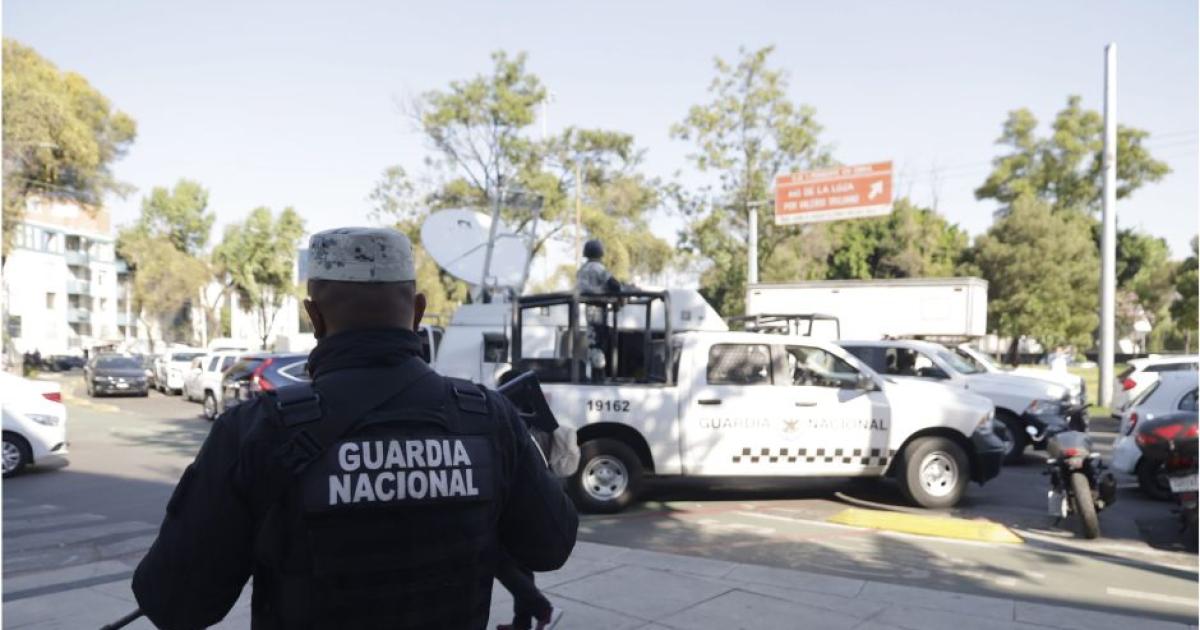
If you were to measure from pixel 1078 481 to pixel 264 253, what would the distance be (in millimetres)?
50253

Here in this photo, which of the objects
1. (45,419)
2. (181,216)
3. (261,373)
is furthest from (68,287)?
(45,419)

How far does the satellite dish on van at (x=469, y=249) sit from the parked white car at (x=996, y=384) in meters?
6.27

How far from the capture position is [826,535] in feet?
25.3

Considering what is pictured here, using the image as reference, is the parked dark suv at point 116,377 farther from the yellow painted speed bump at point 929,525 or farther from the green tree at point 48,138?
the yellow painted speed bump at point 929,525

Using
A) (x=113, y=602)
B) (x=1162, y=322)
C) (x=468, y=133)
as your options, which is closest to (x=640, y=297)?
(x=113, y=602)

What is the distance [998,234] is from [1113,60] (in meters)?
22.1

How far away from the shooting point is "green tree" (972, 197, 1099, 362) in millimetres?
37812

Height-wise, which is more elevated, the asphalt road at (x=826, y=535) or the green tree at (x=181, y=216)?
the green tree at (x=181, y=216)

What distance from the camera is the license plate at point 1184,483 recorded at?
22.9 feet

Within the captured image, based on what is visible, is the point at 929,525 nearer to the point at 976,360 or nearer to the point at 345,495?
the point at 976,360

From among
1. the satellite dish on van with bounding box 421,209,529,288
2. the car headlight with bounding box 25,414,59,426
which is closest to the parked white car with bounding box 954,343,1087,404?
the satellite dish on van with bounding box 421,209,529,288

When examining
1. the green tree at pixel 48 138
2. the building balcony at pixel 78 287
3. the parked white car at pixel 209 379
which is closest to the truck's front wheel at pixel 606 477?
the parked white car at pixel 209 379

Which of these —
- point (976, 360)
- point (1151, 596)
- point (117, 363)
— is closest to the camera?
point (1151, 596)

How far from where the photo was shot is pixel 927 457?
8836 mm
